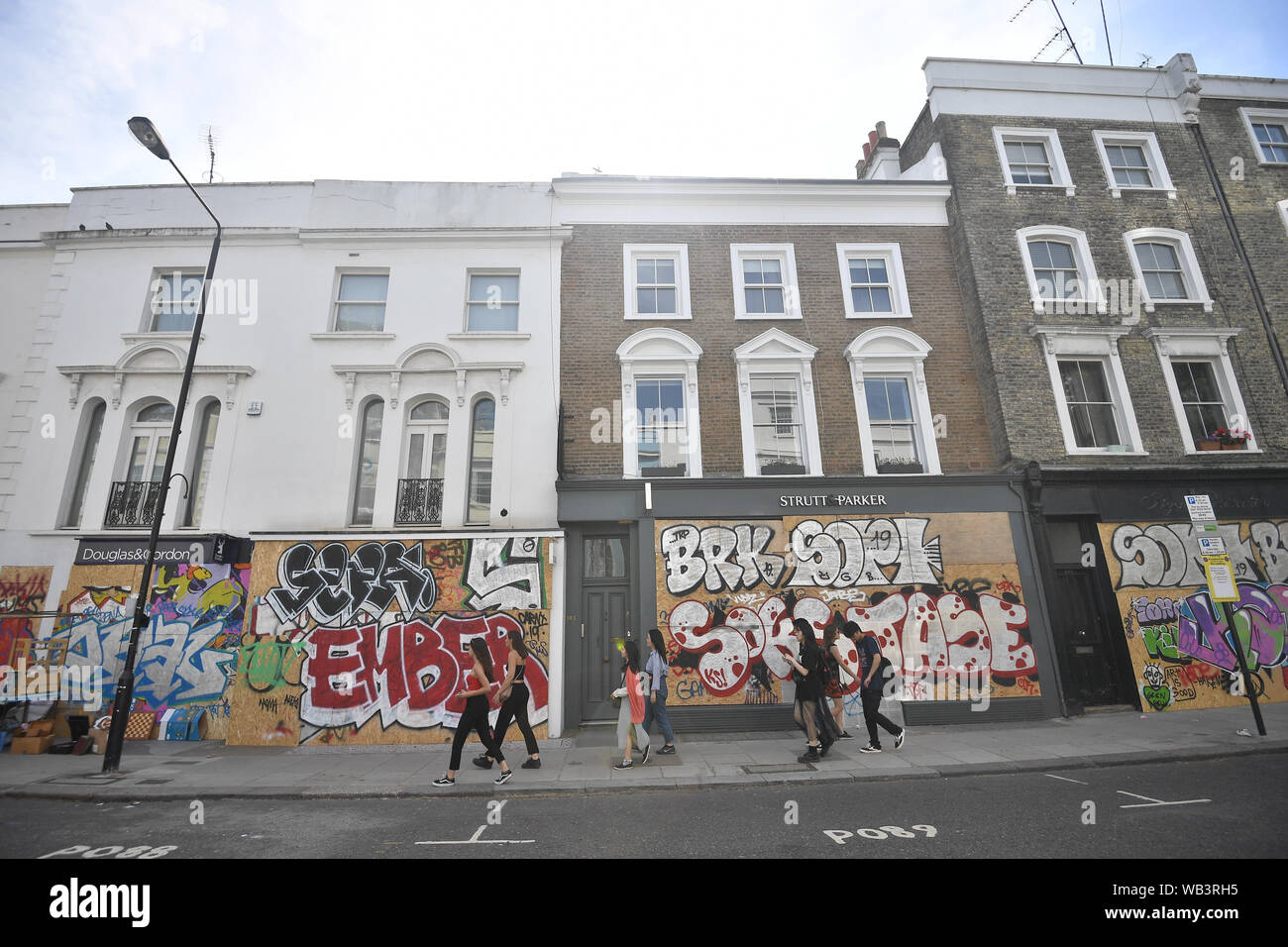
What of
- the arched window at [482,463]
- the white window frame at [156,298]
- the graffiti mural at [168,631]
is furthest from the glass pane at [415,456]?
the white window frame at [156,298]

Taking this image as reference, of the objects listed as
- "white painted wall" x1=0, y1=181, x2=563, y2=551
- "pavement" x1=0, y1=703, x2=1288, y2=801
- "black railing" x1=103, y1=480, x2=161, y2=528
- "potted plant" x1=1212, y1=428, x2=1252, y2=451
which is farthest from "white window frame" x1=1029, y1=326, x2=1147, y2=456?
"black railing" x1=103, y1=480, x2=161, y2=528

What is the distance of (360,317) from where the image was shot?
12.9 meters

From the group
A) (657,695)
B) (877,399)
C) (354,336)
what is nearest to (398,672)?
(657,695)

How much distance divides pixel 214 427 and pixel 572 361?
324 inches

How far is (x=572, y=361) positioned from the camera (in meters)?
12.5

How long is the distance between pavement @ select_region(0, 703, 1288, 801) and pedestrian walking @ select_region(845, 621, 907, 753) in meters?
0.27

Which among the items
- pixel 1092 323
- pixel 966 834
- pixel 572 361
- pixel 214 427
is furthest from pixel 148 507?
pixel 1092 323

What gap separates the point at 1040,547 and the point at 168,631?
18.1 metres

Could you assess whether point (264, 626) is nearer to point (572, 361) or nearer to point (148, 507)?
point (148, 507)

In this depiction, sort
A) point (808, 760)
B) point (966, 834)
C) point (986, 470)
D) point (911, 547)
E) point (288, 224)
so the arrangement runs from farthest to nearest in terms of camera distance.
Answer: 1. point (288, 224)
2. point (986, 470)
3. point (911, 547)
4. point (808, 760)
5. point (966, 834)

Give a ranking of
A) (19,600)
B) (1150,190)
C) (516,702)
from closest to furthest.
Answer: (516,702) < (19,600) < (1150,190)

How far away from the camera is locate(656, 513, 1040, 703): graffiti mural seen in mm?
10891

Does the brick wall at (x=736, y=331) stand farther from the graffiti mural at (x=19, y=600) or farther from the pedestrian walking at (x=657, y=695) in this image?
the graffiti mural at (x=19, y=600)

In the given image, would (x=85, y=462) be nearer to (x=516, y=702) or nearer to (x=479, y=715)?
(x=479, y=715)
